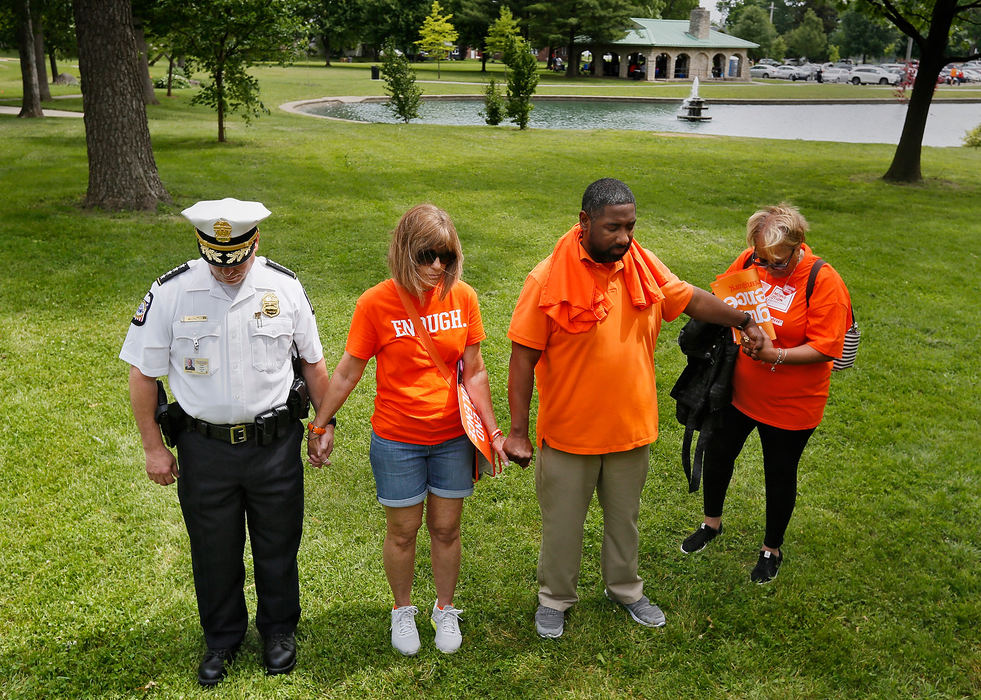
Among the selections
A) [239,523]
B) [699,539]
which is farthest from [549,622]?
[239,523]

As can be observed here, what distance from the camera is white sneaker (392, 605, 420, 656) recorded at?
11.9 feet

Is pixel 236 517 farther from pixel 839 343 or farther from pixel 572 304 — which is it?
pixel 839 343

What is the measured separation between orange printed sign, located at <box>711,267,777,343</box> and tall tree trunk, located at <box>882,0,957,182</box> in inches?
503

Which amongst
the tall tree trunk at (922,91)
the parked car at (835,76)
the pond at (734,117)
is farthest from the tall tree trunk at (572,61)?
the tall tree trunk at (922,91)

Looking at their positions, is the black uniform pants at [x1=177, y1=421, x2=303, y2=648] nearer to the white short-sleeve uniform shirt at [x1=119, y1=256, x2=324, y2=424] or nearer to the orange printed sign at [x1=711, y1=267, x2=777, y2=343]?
the white short-sleeve uniform shirt at [x1=119, y1=256, x2=324, y2=424]

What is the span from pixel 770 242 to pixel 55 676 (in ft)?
12.4

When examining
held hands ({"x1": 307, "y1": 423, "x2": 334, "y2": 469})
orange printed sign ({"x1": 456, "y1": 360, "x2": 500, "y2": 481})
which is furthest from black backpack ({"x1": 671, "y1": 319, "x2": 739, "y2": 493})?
held hands ({"x1": 307, "y1": 423, "x2": 334, "y2": 469})

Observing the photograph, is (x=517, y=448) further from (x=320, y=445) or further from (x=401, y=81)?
(x=401, y=81)

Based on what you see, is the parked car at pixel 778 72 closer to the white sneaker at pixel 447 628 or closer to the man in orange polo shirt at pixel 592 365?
the man in orange polo shirt at pixel 592 365

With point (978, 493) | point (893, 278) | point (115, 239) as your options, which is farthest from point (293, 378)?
point (893, 278)

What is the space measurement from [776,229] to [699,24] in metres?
69.4

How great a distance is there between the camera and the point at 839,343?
147 inches

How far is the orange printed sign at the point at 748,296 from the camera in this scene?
154 inches

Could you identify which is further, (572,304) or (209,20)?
(209,20)
